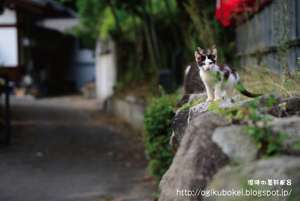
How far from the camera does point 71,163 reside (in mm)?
8133

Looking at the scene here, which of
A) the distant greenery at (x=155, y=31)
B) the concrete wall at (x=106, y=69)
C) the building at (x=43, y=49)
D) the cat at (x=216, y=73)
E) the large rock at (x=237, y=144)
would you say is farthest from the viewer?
the building at (x=43, y=49)

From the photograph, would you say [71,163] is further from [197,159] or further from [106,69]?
[106,69]

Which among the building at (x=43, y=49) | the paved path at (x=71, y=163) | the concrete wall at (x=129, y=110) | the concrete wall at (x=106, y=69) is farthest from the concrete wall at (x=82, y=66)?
the paved path at (x=71, y=163)

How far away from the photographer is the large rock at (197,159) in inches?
94.7

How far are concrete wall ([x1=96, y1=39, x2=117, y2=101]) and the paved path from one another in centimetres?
516

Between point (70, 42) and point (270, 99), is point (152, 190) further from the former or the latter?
point (70, 42)

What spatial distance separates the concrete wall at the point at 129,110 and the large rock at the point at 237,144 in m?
7.65

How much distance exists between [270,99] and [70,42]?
28.7 m

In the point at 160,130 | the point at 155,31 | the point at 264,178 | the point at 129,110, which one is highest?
the point at 155,31

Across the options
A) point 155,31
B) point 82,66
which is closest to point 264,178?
point 155,31

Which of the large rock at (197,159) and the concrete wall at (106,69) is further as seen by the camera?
the concrete wall at (106,69)

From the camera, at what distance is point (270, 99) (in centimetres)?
241

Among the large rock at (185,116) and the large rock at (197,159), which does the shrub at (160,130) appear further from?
the large rock at (197,159)

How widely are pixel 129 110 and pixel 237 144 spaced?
10899 mm
